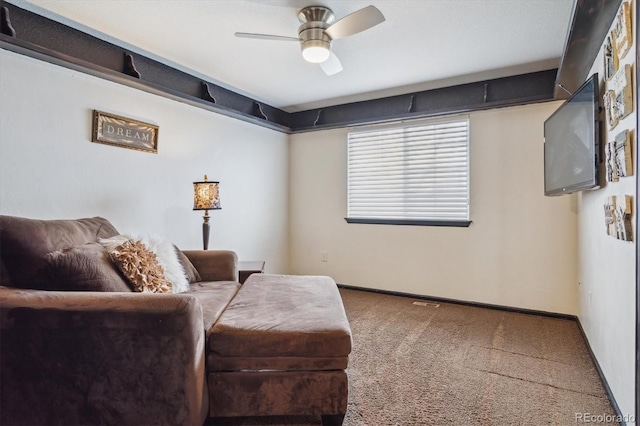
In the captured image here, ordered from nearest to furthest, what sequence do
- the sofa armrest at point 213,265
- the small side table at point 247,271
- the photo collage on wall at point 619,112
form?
the photo collage on wall at point 619,112, the sofa armrest at point 213,265, the small side table at point 247,271

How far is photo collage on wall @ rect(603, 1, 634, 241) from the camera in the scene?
142 cm

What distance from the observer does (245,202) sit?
3889 mm

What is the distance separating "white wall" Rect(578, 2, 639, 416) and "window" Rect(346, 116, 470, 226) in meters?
1.18

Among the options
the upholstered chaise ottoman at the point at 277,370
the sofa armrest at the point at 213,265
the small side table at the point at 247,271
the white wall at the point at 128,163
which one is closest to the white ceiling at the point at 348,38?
the white wall at the point at 128,163

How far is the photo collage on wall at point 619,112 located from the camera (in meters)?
1.42

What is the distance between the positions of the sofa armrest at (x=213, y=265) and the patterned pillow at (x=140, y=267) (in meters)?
0.56

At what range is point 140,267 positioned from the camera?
1.86 metres

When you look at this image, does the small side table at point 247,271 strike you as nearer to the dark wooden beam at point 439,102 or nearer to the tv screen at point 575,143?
the dark wooden beam at point 439,102

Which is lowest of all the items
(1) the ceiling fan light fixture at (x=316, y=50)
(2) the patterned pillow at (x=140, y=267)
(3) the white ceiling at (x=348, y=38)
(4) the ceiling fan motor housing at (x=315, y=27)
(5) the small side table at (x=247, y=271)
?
(5) the small side table at (x=247, y=271)

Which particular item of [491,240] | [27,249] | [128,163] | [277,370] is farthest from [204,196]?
[491,240]

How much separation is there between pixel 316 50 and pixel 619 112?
1.69 meters

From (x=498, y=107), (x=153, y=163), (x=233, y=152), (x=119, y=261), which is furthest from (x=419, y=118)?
(x=119, y=261)

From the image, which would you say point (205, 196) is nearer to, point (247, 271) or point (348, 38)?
point (247, 271)

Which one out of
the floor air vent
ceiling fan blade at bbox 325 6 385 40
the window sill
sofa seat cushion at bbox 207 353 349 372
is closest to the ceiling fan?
ceiling fan blade at bbox 325 6 385 40
